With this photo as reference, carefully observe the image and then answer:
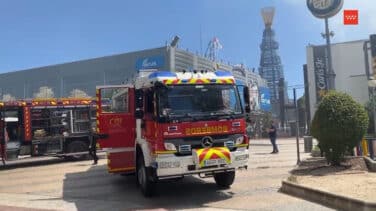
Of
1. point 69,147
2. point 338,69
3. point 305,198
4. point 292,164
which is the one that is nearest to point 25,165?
point 69,147

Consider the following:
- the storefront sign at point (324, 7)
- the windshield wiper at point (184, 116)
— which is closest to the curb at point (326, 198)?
the windshield wiper at point (184, 116)

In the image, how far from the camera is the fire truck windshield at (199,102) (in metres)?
11.0

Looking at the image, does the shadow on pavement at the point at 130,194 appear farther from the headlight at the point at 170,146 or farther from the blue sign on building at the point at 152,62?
the blue sign on building at the point at 152,62

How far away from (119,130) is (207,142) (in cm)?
380

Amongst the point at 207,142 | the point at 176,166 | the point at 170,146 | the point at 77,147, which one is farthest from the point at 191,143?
the point at 77,147

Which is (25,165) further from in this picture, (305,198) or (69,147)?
(305,198)

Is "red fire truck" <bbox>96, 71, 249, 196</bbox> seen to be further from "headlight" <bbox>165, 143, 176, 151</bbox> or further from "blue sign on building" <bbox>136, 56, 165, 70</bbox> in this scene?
"blue sign on building" <bbox>136, 56, 165, 70</bbox>

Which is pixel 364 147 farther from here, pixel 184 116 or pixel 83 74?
pixel 83 74

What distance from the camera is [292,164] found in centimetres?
1673

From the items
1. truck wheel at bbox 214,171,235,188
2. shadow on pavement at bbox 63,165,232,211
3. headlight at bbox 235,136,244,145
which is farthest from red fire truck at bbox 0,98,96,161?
headlight at bbox 235,136,244,145

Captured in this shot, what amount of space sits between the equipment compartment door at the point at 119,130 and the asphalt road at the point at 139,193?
2.59 ft

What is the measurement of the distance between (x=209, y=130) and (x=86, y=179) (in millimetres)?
6902

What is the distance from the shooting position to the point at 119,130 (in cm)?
1401

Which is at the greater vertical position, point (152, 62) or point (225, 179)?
point (152, 62)
